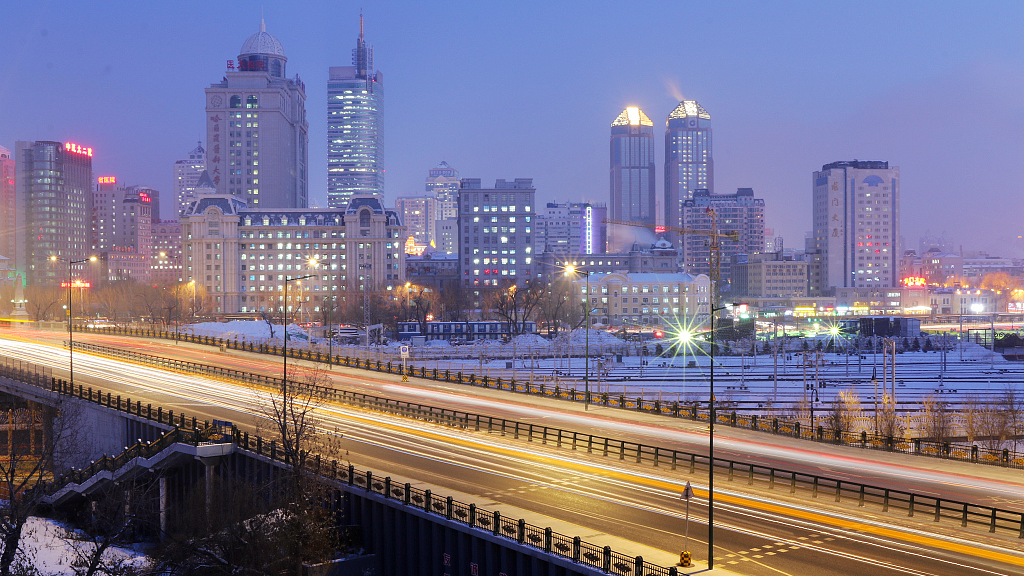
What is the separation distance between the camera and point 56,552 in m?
43.0

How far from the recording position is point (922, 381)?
85750 millimetres

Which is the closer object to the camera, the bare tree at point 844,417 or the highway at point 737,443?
the highway at point 737,443

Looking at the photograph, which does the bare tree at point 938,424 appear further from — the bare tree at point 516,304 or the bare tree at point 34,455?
the bare tree at point 516,304

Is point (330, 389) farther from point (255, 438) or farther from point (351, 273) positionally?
point (351, 273)

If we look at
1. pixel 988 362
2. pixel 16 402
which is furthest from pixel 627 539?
pixel 988 362

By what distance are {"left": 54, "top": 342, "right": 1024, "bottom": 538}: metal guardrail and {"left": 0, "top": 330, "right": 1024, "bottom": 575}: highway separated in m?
1.08

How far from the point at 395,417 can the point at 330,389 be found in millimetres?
7705

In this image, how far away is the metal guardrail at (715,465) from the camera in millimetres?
26906

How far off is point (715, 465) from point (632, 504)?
6095 millimetres

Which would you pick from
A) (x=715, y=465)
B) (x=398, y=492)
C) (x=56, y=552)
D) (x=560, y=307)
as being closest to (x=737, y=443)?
(x=715, y=465)

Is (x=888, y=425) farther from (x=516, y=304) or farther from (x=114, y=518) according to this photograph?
(x=516, y=304)

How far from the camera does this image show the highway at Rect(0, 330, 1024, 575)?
23281 millimetres

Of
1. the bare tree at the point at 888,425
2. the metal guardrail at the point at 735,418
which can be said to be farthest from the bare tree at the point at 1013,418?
the metal guardrail at the point at 735,418

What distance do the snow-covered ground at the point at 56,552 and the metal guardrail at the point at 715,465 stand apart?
7.71 m
